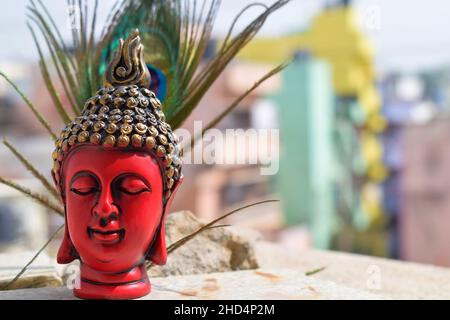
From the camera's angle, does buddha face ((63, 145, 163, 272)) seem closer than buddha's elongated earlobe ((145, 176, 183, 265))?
Yes

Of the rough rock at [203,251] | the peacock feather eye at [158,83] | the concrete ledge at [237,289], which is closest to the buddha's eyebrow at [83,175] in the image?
the concrete ledge at [237,289]

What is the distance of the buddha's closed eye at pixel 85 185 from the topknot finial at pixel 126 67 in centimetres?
29

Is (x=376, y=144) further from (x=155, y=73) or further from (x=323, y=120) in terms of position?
(x=155, y=73)

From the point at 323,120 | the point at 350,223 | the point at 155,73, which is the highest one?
the point at 323,120

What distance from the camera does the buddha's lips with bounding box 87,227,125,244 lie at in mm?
1573

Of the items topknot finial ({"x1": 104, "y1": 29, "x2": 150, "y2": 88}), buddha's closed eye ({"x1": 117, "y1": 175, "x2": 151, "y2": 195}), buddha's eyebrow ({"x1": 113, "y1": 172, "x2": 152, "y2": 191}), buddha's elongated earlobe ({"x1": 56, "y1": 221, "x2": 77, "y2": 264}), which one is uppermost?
topknot finial ({"x1": 104, "y1": 29, "x2": 150, "y2": 88})

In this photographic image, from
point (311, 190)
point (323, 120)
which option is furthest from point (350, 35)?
point (311, 190)

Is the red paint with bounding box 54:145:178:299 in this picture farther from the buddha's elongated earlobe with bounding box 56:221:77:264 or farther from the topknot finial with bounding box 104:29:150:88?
the topknot finial with bounding box 104:29:150:88

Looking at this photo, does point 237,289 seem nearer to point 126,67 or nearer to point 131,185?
point 131,185

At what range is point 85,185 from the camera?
157cm

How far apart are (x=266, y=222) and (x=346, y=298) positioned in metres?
9.14

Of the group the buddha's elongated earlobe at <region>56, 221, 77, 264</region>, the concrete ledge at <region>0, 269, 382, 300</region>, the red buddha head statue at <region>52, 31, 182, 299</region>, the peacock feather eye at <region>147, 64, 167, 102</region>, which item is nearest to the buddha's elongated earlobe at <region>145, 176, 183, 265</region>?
the red buddha head statue at <region>52, 31, 182, 299</region>

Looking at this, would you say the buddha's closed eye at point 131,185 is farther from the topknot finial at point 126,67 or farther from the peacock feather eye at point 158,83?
the peacock feather eye at point 158,83
